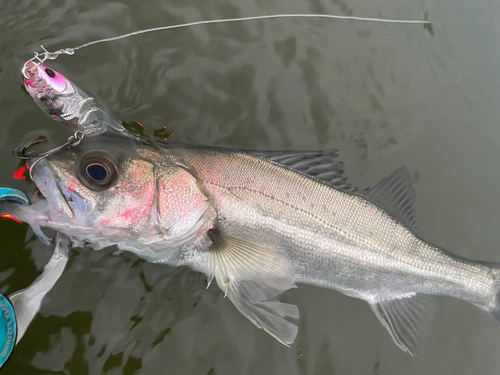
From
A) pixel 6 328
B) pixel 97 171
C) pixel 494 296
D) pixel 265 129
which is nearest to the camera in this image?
pixel 6 328

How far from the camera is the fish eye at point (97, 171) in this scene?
190 cm

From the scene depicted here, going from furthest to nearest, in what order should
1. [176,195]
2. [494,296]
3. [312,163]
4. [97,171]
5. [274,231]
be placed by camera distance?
1. [494,296]
2. [312,163]
3. [274,231]
4. [176,195]
5. [97,171]

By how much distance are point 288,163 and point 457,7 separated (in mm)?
3461

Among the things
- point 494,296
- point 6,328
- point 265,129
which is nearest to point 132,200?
point 6,328

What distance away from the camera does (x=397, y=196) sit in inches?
99.1

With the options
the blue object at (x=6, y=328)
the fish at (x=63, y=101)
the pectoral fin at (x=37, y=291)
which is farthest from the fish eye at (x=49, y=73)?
the blue object at (x=6, y=328)

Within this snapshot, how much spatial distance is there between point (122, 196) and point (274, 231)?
1.02 m

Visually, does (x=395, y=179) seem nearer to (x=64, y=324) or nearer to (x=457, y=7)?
(x=64, y=324)

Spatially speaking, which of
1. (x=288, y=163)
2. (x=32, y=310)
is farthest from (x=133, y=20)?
(x=32, y=310)

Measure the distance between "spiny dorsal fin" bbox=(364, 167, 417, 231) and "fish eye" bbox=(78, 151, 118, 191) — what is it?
178cm

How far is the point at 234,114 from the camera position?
2.97 m

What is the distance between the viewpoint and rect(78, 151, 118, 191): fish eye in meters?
1.90

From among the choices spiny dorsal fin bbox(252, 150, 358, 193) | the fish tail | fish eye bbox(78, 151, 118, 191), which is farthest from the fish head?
the fish tail

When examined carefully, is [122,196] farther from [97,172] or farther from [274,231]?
[274,231]
